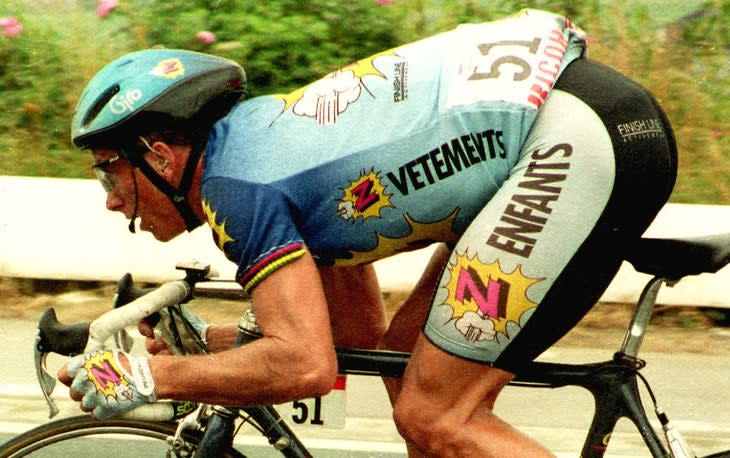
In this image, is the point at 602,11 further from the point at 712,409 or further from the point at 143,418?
the point at 143,418

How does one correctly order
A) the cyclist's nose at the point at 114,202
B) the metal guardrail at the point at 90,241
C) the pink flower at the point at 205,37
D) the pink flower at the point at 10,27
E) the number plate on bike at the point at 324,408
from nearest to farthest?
the cyclist's nose at the point at 114,202
the number plate on bike at the point at 324,408
the metal guardrail at the point at 90,241
the pink flower at the point at 205,37
the pink flower at the point at 10,27

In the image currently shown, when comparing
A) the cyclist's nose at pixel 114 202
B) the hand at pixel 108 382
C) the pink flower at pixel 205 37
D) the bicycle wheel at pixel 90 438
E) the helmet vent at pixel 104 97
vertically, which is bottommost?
the pink flower at pixel 205 37

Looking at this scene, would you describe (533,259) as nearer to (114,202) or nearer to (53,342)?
(114,202)

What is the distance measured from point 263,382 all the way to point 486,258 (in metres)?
0.57

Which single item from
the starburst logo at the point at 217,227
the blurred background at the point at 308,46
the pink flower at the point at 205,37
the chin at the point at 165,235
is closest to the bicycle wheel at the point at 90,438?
the chin at the point at 165,235

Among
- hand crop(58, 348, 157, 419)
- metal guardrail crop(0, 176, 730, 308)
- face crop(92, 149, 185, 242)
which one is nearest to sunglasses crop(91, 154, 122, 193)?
face crop(92, 149, 185, 242)

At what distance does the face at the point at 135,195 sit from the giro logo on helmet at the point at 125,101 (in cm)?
12

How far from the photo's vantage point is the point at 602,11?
27.9 feet

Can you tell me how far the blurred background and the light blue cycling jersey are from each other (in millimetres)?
4543

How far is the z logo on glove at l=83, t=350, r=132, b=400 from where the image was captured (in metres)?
2.91

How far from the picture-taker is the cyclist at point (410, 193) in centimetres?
294

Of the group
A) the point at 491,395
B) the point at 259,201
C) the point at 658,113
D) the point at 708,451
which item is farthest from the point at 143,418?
the point at 708,451

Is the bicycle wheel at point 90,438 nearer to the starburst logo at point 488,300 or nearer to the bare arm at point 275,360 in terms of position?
the bare arm at point 275,360

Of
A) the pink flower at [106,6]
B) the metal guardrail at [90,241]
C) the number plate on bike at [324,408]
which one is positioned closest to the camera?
the number plate on bike at [324,408]
